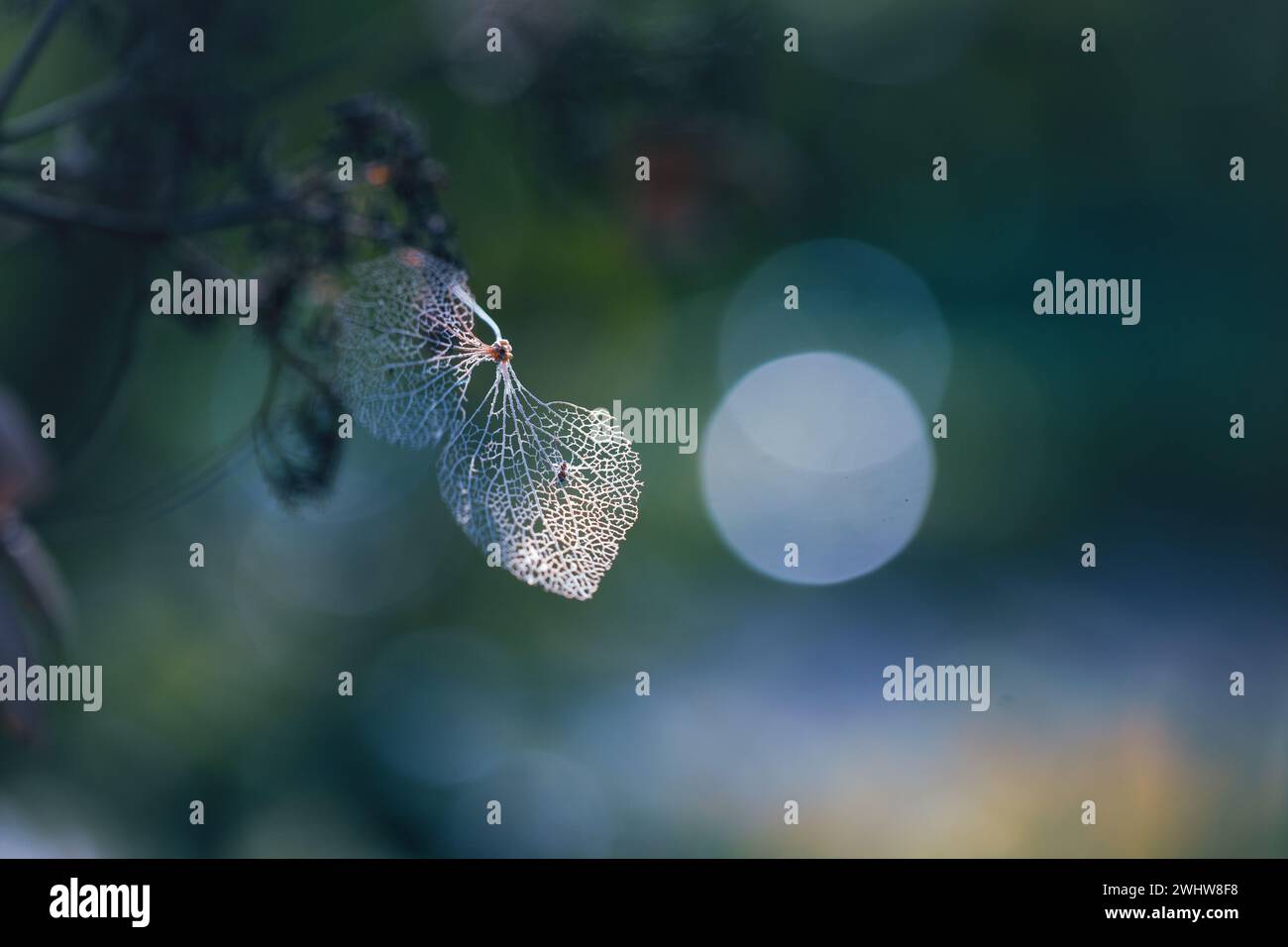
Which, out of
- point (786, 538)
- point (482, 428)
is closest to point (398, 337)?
point (482, 428)

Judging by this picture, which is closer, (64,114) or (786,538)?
(64,114)

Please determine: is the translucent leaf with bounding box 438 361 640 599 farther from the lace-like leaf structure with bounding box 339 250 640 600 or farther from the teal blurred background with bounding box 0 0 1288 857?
the teal blurred background with bounding box 0 0 1288 857

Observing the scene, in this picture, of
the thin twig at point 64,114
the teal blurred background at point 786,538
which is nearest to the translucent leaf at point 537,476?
the thin twig at point 64,114

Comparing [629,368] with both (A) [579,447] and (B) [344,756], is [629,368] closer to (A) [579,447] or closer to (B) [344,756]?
(B) [344,756]

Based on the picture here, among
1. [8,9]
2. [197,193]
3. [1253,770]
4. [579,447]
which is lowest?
[1253,770]

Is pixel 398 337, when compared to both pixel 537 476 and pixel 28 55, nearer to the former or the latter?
pixel 537 476

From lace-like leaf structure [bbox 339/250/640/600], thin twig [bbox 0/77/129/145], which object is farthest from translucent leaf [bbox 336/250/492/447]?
thin twig [bbox 0/77/129/145]
